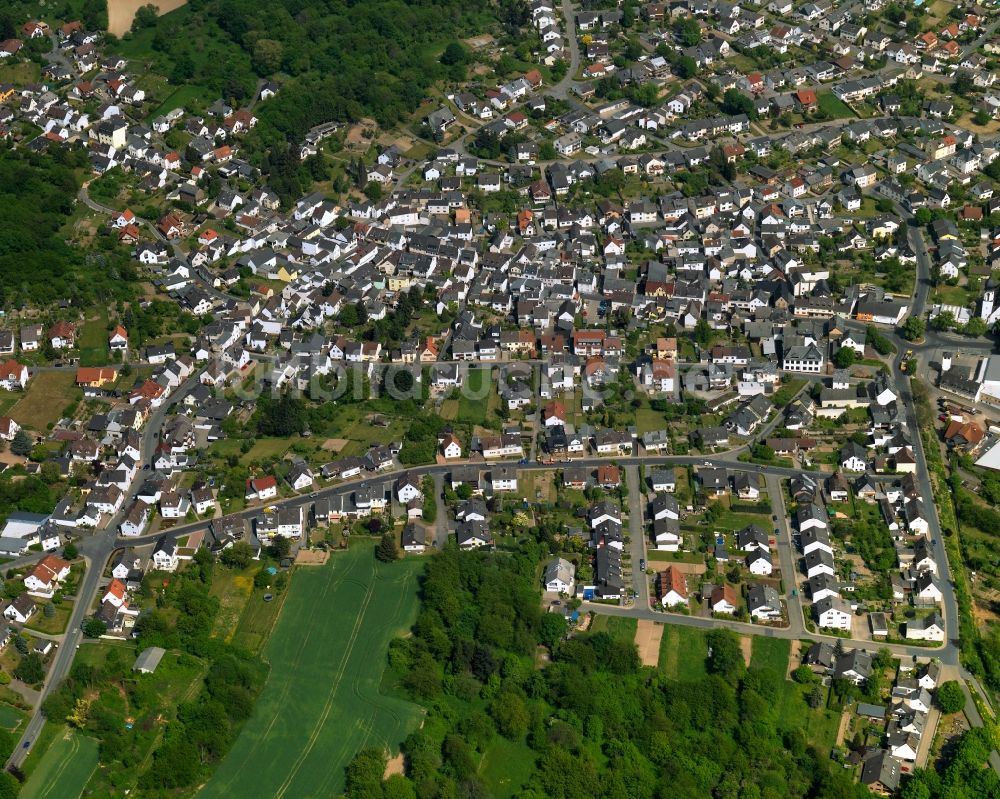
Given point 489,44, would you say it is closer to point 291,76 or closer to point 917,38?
point 291,76

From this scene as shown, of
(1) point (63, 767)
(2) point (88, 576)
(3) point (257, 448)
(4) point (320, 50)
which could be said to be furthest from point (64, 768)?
(4) point (320, 50)

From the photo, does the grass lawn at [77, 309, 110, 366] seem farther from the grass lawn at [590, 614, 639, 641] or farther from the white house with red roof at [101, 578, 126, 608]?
the grass lawn at [590, 614, 639, 641]

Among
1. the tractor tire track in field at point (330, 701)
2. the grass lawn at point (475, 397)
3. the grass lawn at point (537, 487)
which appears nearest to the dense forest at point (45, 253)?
the grass lawn at point (475, 397)

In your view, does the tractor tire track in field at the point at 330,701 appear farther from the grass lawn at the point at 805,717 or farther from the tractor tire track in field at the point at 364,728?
the grass lawn at the point at 805,717

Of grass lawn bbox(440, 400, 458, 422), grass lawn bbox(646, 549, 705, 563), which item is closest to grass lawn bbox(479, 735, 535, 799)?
grass lawn bbox(646, 549, 705, 563)

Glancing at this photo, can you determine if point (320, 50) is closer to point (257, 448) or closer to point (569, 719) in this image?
point (257, 448)

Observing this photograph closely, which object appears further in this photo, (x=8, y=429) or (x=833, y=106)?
(x=833, y=106)
